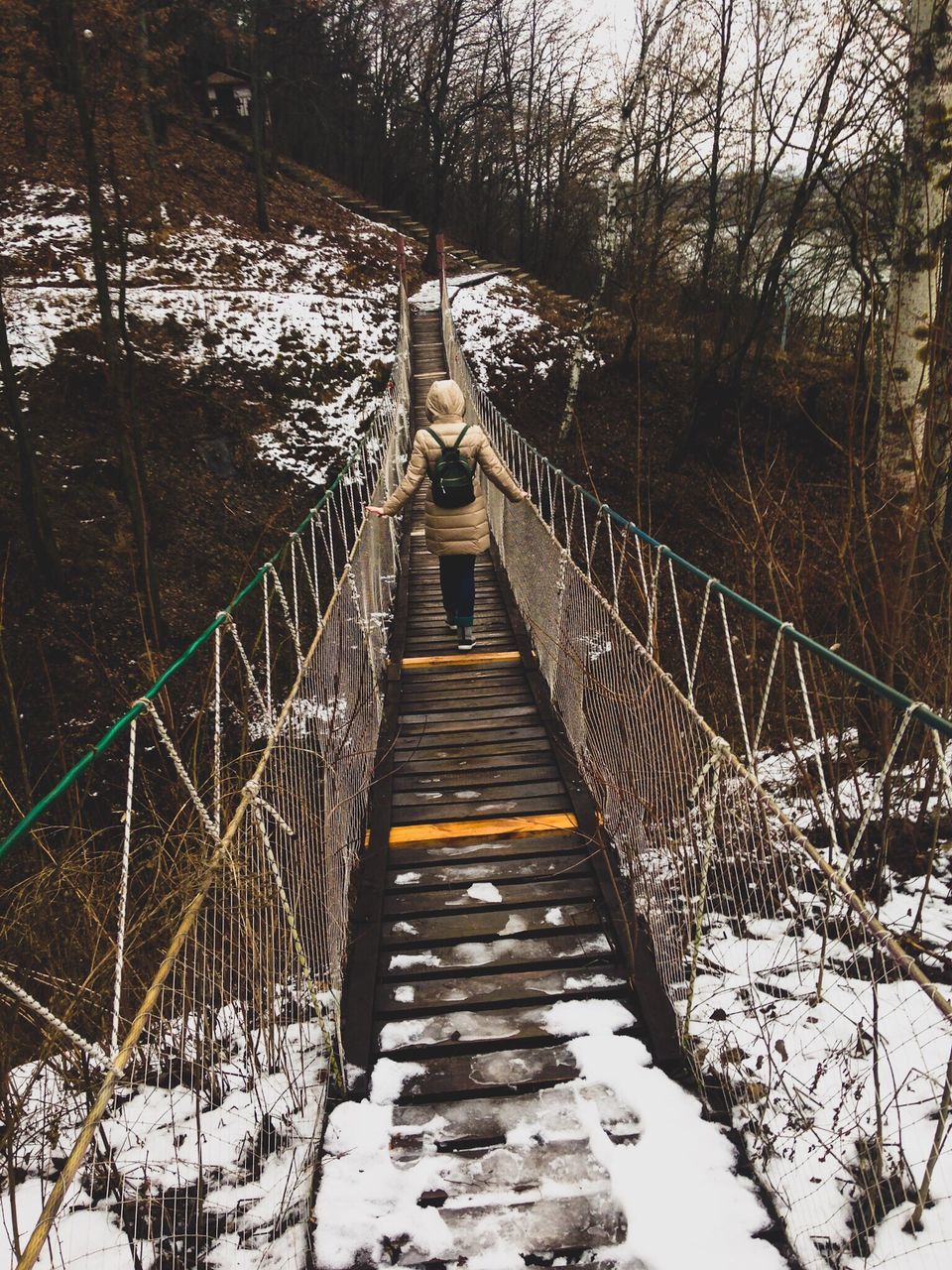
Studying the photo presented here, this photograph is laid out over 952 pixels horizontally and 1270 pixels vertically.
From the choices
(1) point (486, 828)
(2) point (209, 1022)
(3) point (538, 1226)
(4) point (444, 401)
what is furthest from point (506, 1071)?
(4) point (444, 401)

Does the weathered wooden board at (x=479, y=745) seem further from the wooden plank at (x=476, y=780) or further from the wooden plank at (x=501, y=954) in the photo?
the wooden plank at (x=501, y=954)

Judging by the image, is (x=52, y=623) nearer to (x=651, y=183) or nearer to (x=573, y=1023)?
(x=573, y=1023)

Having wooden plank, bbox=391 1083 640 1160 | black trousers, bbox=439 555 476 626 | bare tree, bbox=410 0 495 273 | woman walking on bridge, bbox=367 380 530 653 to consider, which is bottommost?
wooden plank, bbox=391 1083 640 1160

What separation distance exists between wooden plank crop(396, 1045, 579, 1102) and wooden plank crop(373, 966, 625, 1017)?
0.60 feet

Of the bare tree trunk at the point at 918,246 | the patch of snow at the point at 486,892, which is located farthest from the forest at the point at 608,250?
the patch of snow at the point at 486,892

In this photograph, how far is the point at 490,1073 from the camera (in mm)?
2291

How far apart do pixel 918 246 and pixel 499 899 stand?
3.54 metres

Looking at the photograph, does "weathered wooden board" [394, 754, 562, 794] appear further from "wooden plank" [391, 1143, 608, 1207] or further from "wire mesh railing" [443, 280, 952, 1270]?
"wooden plank" [391, 1143, 608, 1207]

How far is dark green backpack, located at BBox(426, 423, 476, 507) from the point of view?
14.7 feet

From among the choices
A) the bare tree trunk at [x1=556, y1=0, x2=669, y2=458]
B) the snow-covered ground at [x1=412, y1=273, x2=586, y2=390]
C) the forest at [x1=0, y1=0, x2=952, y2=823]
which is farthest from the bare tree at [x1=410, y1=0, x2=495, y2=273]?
the bare tree trunk at [x1=556, y1=0, x2=669, y2=458]

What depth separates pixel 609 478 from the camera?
14.6m

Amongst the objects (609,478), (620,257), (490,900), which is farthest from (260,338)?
(490,900)

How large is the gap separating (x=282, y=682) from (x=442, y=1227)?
7.65 meters

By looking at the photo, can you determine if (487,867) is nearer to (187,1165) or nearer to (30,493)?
(187,1165)
